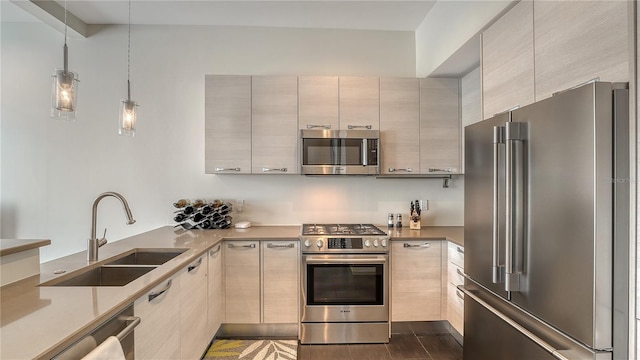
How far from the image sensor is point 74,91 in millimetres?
1530

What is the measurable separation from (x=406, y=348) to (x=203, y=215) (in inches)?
84.8

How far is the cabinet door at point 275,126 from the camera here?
9.62 feet

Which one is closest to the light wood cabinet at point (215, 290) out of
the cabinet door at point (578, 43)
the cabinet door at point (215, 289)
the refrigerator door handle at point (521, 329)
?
the cabinet door at point (215, 289)

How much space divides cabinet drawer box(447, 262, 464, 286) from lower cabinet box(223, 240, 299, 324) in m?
1.31

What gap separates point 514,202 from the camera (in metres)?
1.38

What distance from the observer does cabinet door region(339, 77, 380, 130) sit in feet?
9.71

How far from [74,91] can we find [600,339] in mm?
2417

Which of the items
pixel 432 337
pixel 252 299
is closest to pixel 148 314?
pixel 252 299

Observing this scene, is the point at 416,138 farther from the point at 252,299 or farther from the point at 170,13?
the point at 170,13

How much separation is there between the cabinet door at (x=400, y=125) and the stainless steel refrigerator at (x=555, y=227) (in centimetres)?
131

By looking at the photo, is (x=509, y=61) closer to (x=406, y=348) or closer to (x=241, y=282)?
(x=406, y=348)

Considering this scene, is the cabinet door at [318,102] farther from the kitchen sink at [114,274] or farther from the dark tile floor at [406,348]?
the dark tile floor at [406,348]

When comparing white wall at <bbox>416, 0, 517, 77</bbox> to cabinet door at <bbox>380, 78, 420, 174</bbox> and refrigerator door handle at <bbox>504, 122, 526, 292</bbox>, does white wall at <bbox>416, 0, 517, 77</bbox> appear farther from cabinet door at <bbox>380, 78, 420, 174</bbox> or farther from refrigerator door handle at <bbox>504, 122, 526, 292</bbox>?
refrigerator door handle at <bbox>504, 122, 526, 292</bbox>

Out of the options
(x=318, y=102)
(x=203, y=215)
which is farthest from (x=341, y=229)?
(x=203, y=215)
